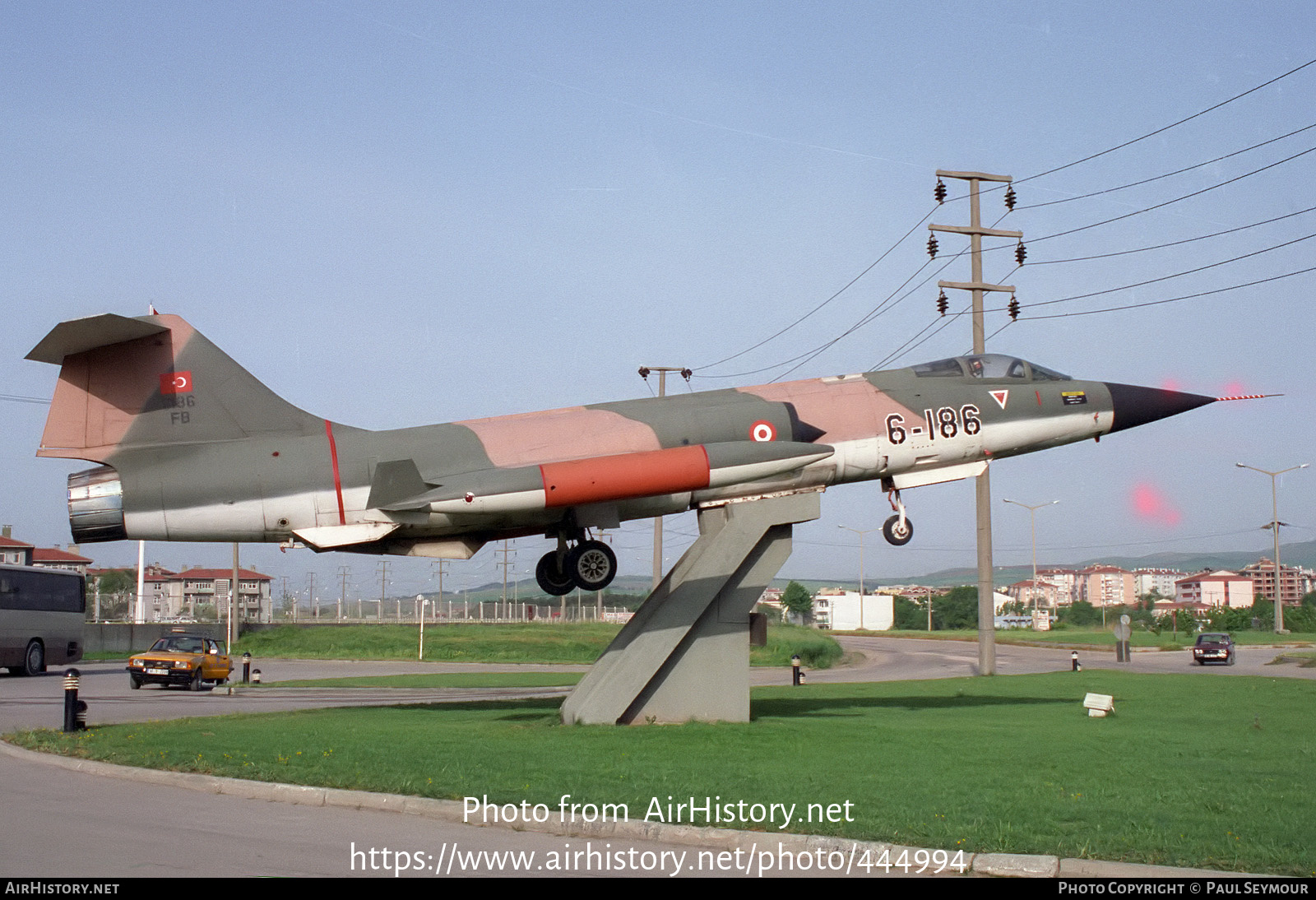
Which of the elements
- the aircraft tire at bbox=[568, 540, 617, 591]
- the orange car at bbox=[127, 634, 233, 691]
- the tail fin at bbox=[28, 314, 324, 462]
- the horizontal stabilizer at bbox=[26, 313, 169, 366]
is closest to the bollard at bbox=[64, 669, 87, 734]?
the tail fin at bbox=[28, 314, 324, 462]

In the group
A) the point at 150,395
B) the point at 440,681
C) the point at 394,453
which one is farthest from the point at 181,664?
the point at 394,453

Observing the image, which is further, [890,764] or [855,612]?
[855,612]

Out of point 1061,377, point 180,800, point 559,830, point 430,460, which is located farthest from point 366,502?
point 1061,377

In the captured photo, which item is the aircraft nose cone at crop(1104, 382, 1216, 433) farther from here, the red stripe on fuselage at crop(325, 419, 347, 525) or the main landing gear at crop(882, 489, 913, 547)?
the red stripe on fuselage at crop(325, 419, 347, 525)

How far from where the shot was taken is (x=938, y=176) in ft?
115

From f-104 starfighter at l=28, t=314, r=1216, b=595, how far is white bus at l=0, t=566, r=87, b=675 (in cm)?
2364

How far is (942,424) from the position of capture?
63.5ft

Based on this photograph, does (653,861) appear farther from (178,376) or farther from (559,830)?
(178,376)

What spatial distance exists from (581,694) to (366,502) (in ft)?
14.0

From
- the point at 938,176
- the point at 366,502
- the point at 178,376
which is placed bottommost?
the point at 366,502

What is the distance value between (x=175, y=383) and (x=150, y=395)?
15.1 inches

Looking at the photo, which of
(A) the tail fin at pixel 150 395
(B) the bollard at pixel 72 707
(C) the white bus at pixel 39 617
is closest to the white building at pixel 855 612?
(C) the white bus at pixel 39 617

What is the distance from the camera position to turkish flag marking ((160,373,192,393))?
16.8m

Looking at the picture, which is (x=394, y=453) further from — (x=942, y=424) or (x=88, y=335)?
(x=942, y=424)
